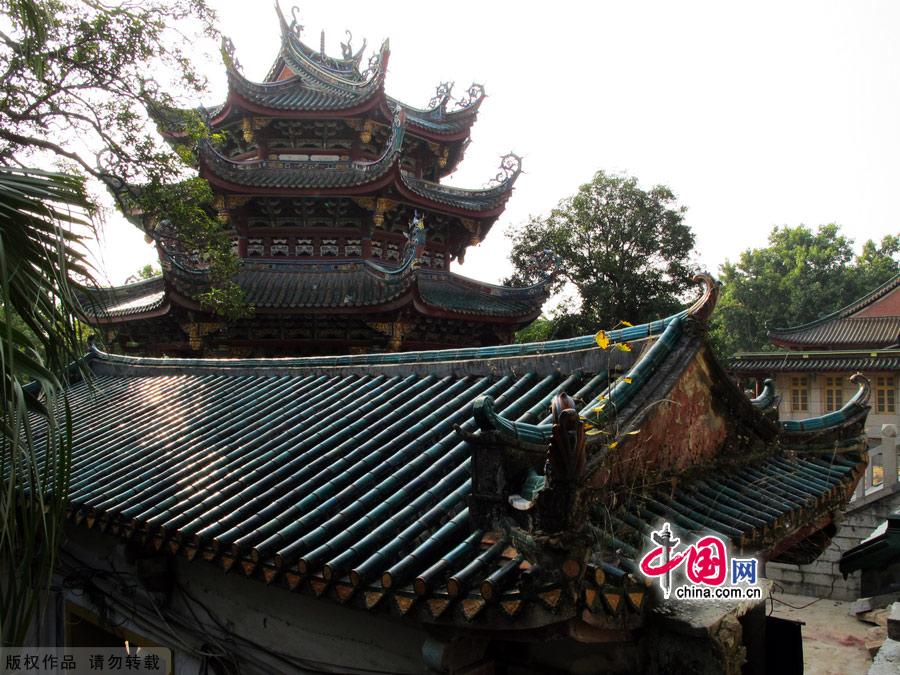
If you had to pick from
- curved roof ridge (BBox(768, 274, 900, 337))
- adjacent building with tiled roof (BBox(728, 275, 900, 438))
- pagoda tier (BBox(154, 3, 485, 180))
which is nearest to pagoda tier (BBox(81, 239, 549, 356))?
pagoda tier (BBox(154, 3, 485, 180))

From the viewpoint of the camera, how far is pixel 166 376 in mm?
10031

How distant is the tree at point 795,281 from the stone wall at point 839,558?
3326 centimetres

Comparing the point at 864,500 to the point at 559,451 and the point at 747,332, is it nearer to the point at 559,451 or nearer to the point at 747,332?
the point at 559,451

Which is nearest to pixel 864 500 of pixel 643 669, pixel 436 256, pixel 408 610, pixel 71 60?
pixel 436 256

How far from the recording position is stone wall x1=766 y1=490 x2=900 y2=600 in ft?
47.9

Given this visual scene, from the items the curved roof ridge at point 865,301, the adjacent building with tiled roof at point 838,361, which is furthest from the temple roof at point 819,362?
the curved roof ridge at point 865,301

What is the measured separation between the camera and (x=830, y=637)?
12.4 meters

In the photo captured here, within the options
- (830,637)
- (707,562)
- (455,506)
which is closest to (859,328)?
(830,637)

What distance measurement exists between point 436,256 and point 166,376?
804cm

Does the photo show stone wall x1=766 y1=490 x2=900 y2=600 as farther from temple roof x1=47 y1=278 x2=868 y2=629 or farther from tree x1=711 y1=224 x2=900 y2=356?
tree x1=711 y1=224 x2=900 y2=356

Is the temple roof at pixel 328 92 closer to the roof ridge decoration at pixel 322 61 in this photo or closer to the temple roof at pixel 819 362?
the roof ridge decoration at pixel 322 61

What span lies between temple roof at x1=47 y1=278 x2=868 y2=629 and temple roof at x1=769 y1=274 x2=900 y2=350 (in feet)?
85.0

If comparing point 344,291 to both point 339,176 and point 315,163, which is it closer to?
point 339,176

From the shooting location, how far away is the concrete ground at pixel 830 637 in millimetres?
10891
